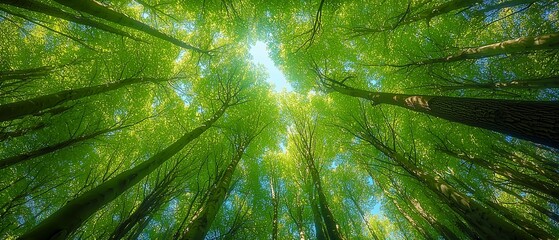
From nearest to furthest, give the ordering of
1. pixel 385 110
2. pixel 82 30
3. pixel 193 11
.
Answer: pixel 193 11 → pixel 82 30 → pixel 385 110

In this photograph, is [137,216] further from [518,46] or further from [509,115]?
[518,46]

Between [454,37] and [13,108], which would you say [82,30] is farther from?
[454,37]

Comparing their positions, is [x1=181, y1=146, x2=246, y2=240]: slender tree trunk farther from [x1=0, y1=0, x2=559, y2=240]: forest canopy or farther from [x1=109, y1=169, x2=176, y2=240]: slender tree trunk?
[x1=0, y1=0, x2=559, y2=240]: forest canopy

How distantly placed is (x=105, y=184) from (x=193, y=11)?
5.77m

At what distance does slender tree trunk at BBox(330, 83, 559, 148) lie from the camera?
2238 mm

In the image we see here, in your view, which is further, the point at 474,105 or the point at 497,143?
the point at 497,143

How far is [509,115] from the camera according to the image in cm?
255

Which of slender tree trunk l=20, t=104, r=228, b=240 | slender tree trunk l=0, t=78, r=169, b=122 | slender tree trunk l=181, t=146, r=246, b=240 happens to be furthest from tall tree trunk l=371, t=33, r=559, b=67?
slender tree trunk l=0, t=78, r=169, b=122

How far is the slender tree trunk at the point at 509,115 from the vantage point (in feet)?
7.34

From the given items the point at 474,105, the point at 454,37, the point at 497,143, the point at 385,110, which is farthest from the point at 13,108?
the point at 497,143

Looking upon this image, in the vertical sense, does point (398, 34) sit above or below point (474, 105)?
above

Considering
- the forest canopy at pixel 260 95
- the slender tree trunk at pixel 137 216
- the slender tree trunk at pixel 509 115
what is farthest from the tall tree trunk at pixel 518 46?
the slender tree trunk at pixel 137 216

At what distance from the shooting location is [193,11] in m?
7.11

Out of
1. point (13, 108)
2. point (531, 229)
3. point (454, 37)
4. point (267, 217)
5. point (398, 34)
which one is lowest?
point (531, 229)
